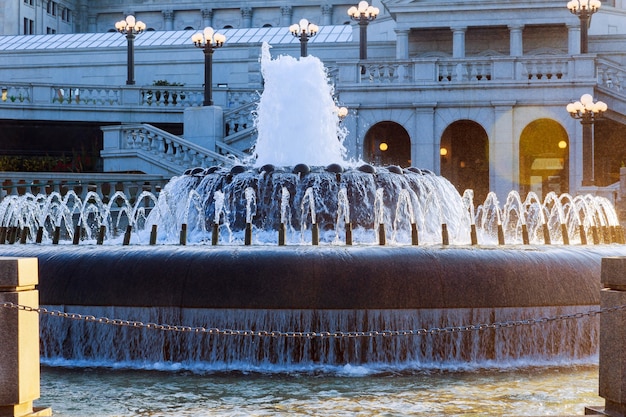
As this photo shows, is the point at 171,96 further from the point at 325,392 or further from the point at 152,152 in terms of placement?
the point at 325,392

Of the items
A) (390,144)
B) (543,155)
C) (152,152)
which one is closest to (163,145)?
(152,152)

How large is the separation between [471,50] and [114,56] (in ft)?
61.0

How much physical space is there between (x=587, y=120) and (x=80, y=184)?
1581cm

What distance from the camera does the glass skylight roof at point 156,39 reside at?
60219 millimetres

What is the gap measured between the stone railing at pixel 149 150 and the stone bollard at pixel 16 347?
26.4 meters

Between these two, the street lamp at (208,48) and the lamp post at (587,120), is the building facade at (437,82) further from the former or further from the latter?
the lamp post at (587,120)

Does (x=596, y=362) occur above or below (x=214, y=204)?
below

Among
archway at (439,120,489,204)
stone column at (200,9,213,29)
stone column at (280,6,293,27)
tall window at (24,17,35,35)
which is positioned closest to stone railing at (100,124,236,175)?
archway at (439,120,489,204)

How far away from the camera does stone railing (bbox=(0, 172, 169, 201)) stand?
30812 millimetres

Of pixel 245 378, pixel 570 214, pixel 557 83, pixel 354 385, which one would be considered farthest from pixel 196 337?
pixel 557 83

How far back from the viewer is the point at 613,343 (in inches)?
366

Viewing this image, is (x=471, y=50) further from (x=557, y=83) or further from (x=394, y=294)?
(x=394, y=294)

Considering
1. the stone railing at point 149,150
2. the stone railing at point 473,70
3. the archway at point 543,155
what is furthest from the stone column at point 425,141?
the stone railing at point 149,150

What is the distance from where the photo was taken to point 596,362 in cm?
1399
